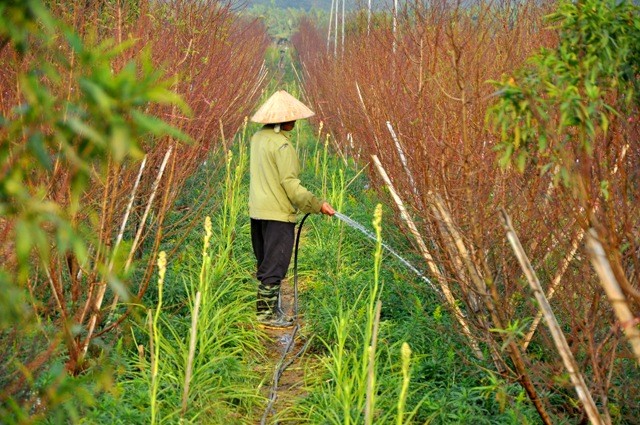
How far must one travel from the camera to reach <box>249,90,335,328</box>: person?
621 cm

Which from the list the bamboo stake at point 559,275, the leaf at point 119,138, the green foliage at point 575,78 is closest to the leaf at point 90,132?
the leaf at point 119,138

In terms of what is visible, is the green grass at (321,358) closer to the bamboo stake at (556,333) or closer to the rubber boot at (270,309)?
the rubber boot at (270,309)

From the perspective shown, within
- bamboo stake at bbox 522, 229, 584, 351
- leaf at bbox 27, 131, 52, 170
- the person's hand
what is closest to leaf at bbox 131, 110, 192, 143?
leaf at bbox 27, 131, 52, 170

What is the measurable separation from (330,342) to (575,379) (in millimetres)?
2733

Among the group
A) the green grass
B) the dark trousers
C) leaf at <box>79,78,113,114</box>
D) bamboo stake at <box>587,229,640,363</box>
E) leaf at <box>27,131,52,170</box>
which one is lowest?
the green grass

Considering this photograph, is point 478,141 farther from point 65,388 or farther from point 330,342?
point 65,388

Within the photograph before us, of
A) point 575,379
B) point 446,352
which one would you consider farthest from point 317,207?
point 575,379

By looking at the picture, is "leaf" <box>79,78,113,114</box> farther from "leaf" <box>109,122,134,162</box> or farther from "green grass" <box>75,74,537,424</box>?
"green grass" <box>75,74,537,424</box>

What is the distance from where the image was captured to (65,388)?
5.95 ft

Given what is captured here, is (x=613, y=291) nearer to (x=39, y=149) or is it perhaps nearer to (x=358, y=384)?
(x=39, y=149)

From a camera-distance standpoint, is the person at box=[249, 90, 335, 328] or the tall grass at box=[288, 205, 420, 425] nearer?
the tall grass at box=[288, 205, 420, 425]

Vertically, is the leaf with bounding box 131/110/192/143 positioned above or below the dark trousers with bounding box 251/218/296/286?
above

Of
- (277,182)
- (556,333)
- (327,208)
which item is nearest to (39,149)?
(556,333)

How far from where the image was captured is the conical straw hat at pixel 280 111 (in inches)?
243
